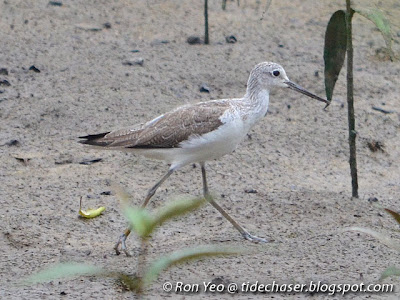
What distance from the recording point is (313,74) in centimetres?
919

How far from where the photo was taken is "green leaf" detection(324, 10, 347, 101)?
6039mm

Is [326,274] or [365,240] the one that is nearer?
[326,274]

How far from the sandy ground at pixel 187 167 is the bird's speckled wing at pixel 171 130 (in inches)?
26.8

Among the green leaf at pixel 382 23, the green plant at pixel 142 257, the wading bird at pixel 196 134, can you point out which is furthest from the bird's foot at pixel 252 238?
the green plant at pixel 142 257

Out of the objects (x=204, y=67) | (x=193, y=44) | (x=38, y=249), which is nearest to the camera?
(x=38, y=249)

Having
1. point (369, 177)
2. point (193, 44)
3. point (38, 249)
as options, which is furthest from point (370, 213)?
point (193, 44)

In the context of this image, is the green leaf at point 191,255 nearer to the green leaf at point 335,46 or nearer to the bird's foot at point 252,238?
the bird's foot at point 252,238

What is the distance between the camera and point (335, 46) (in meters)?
6.07

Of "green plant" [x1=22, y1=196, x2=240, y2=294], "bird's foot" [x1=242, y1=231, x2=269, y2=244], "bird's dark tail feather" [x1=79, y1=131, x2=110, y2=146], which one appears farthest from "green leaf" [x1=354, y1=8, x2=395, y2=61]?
"green plant" [x1=22, y1=196, x2=240, y2=294]

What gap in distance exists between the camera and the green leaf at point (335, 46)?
6039 millimetres

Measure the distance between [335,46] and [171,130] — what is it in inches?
55.5

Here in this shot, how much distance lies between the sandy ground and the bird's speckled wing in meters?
0.68

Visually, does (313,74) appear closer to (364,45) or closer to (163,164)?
(364,45)

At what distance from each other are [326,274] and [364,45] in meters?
5.82
